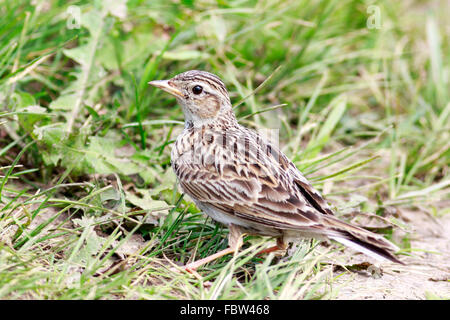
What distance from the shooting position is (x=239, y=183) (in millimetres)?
4836

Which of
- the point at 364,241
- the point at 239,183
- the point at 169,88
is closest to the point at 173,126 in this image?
the point at 169,88

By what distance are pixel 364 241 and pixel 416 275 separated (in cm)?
146

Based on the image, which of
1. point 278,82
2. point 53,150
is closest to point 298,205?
point 53,150

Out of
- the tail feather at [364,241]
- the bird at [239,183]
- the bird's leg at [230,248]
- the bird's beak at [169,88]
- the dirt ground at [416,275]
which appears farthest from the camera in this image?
the bird's beak at [169,88]

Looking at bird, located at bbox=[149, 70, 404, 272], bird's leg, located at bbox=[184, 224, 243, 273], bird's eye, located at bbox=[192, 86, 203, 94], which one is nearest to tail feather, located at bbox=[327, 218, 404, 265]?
bird, located at bbox=[149, 70, 404, 272]

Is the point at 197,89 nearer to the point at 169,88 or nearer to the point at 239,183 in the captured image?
the point at 169,88

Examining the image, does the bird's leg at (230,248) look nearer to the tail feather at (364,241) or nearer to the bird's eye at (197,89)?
the tail feather at (364,241)

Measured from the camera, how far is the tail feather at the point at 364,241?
13.6 feet

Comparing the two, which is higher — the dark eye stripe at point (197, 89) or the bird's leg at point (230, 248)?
the dark eye stripe at point (197, 89)

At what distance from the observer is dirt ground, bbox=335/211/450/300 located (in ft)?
15.8

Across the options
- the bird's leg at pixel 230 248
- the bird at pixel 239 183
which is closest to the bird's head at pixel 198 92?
the bird at pixel 239 183

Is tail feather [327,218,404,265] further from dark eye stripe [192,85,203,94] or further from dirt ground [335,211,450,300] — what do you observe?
dark eye stripe [192,85,203,94]

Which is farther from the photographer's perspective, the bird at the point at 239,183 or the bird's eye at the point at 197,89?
the bird's eye at the point at 197,89
